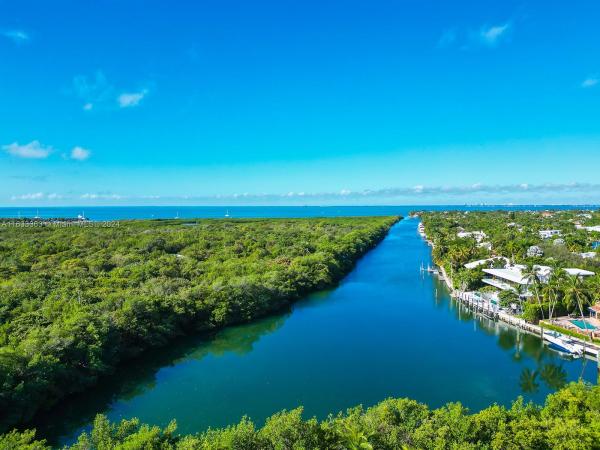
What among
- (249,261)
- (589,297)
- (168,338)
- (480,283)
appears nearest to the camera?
(168,338)

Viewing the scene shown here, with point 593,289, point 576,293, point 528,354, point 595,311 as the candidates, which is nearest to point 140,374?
point 528,354

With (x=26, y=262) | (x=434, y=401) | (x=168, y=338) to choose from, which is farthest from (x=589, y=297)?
(x=26, y=262)

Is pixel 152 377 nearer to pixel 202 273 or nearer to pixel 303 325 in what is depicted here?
pixel 303 325

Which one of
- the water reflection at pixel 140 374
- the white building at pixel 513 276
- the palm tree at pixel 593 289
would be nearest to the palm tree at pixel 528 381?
the palm tree at pixel 593 289

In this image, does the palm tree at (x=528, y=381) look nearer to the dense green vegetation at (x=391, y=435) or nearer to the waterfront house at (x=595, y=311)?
the dense green vegetation at (x=391, y=435)

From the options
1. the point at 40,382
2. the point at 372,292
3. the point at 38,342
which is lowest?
the point at 372,292
